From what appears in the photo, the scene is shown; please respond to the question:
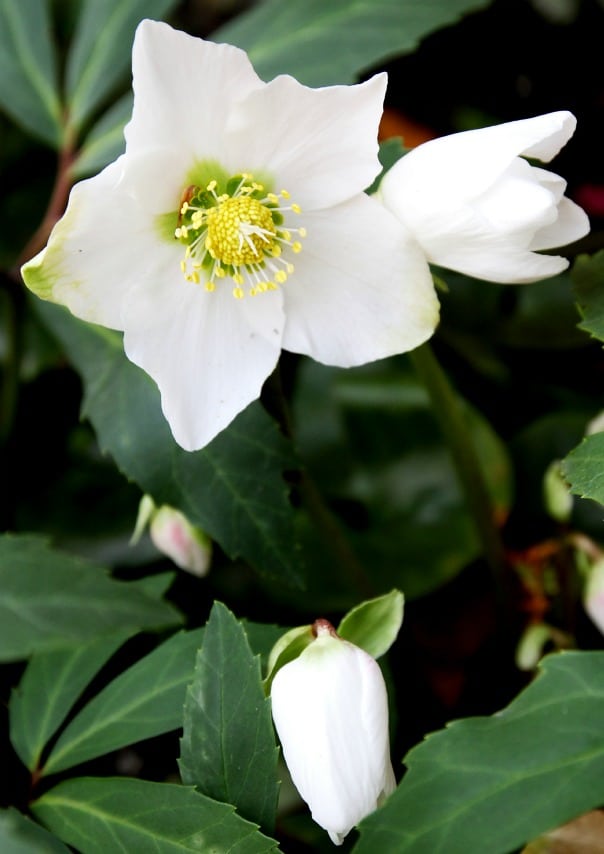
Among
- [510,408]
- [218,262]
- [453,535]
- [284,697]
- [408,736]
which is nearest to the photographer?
[284,697]

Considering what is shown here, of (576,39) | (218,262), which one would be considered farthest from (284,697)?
(576,39)

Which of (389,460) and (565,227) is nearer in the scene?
(565,227)

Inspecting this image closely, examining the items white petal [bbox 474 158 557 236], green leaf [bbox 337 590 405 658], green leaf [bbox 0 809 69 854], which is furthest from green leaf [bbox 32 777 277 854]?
white petal [bbox 474 158 557 236]

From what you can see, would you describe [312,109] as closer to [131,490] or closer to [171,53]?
[171,53]

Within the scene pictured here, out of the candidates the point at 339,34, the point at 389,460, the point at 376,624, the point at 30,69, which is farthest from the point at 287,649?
the point at 30,69

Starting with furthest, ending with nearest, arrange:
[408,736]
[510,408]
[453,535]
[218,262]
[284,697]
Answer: [510,408] → [453,535] → [408,736] → [218,262] → [284,697]

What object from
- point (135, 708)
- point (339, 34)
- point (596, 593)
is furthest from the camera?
point (339, 34)

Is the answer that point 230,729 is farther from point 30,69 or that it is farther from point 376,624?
point 30,69

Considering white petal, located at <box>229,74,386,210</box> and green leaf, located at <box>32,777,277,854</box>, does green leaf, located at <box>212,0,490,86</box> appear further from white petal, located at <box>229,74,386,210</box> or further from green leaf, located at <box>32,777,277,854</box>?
green leaf, located at <box>32,777,277,854</box>
